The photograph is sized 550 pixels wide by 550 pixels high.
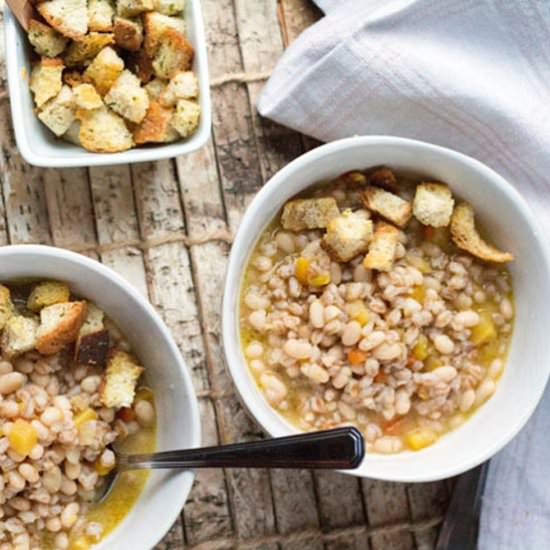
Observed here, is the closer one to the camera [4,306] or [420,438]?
[4,306]

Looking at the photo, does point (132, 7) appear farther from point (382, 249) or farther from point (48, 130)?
point (382, 249)

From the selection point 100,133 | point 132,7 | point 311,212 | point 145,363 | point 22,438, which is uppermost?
point 132,7

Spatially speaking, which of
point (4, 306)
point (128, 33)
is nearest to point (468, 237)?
point (128, 33)

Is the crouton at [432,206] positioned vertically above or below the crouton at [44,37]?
below

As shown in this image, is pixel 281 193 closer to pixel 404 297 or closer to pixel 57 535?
pixel 404 297

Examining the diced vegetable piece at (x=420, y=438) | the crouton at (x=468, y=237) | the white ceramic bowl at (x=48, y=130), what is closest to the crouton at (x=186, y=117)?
the white ceramic bowl at (x=48, y=130)

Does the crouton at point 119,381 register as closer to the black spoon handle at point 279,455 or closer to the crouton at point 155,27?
the black spoon handle at point 279,455
